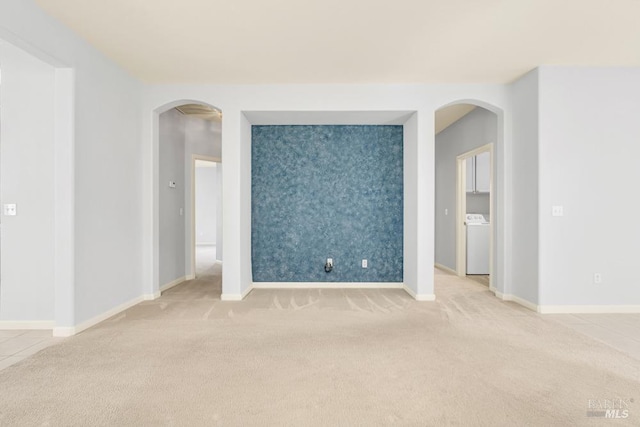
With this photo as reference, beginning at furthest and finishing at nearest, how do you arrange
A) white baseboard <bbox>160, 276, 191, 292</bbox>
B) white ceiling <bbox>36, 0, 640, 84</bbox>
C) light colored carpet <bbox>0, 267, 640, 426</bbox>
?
white baseboard <bbox>160, 276, 191, 292</bbox> → white ceiling <bbox>36, 0, 640, 84</bbox> → light colored carpet <bbox>0, 267, 640, 426</bbox>

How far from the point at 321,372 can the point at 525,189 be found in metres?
3.35

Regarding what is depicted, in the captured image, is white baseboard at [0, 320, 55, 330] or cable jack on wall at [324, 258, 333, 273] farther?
cable jack on wall at [324, 258, 333, 273]

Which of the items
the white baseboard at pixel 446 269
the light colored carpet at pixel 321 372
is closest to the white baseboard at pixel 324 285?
the light colored carpet at pixel 321 372

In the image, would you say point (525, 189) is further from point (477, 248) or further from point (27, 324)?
point (27, 324)

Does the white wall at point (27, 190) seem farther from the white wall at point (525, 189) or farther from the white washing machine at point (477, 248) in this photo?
the white washing machine at point (477, 248)

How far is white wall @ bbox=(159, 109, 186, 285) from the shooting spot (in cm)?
521

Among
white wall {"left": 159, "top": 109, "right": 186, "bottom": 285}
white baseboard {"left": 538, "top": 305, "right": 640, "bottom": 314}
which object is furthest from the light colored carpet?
white wall {"left": 159, "top": 109, "right": 186, "bottom": 285}

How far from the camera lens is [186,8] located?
9.21ft

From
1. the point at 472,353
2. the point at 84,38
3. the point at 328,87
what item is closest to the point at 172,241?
the point at 84,38

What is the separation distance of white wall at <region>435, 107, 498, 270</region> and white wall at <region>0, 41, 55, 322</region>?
18.0 ft

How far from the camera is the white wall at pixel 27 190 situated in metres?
3.33

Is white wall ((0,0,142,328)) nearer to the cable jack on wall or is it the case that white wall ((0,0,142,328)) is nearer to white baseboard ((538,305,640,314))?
the cable jack on wall

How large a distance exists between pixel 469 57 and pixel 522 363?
3008 mm

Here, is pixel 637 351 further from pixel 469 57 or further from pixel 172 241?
pixel 172 241
